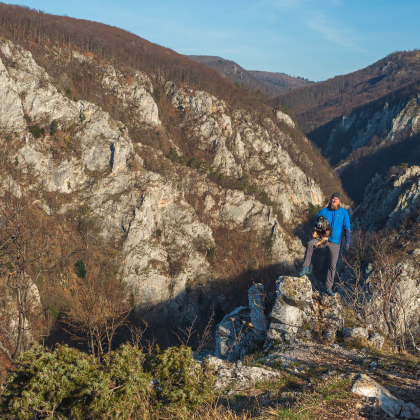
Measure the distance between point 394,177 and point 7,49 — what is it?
6914cm

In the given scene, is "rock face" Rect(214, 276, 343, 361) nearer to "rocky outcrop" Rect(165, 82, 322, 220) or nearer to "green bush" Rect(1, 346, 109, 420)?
"green bush" Rect(1, 346, 109, 420)

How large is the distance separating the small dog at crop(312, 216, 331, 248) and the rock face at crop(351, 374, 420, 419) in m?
3.87

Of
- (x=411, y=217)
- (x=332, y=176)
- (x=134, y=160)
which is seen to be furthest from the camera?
(x=332, y=176)

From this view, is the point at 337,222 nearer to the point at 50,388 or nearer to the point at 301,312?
the point at 301,312

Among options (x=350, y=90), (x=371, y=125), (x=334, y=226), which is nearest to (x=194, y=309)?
(x=334, y=226)

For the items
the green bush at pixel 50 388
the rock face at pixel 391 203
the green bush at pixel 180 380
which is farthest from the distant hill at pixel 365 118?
the green bush at pixel 50 388

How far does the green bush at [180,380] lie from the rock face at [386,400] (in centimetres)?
198

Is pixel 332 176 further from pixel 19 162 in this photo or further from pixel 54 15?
pixel 54 15

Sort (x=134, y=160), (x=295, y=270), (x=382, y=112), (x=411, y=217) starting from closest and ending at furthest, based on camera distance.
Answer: (x=411, y=217) < (x=134, y=160) < (x=295, y=270) < (x=382, y=112)

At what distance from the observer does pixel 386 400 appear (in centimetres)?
372

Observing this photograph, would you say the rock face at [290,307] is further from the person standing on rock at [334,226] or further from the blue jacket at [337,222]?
the blue jacket at [337,222]

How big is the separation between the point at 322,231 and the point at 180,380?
554 cm

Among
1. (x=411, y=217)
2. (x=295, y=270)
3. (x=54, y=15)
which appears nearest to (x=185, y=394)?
(x=411, y=217)

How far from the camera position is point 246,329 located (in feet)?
31.1
